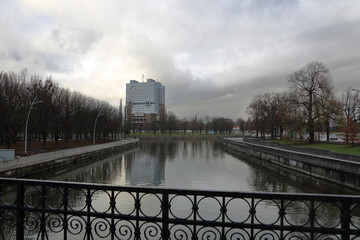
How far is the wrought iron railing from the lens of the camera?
9.82ft

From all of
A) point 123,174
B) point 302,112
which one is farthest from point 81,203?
point 302,112

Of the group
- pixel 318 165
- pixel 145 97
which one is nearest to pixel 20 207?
pixel 318 165

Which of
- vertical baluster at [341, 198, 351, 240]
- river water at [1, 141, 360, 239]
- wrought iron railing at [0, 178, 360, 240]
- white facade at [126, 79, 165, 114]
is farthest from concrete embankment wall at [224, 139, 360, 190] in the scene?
white facade at [126, 79, 165, 114]

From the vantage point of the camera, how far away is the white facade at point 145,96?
178875 millimetres

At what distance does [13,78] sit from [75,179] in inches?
836

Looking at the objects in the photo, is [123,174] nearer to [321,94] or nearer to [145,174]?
[145,174]

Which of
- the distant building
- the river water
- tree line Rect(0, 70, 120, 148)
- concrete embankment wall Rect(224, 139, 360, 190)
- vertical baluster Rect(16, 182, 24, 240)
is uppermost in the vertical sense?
the distant building

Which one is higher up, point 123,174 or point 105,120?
point 105,120

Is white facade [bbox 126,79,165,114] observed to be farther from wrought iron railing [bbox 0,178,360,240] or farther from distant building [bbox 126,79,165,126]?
wrought iron railing [bbox 0,178,360,240]

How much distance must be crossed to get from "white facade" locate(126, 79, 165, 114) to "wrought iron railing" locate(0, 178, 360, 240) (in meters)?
164

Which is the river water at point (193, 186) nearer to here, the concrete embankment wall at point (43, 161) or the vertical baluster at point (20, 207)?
the concrete embankment wall at point (43, 161)

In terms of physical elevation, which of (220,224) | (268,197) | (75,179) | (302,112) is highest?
(302,112)

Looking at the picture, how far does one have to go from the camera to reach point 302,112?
122 feet

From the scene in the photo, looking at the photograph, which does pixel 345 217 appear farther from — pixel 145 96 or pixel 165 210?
pixel 145 96
